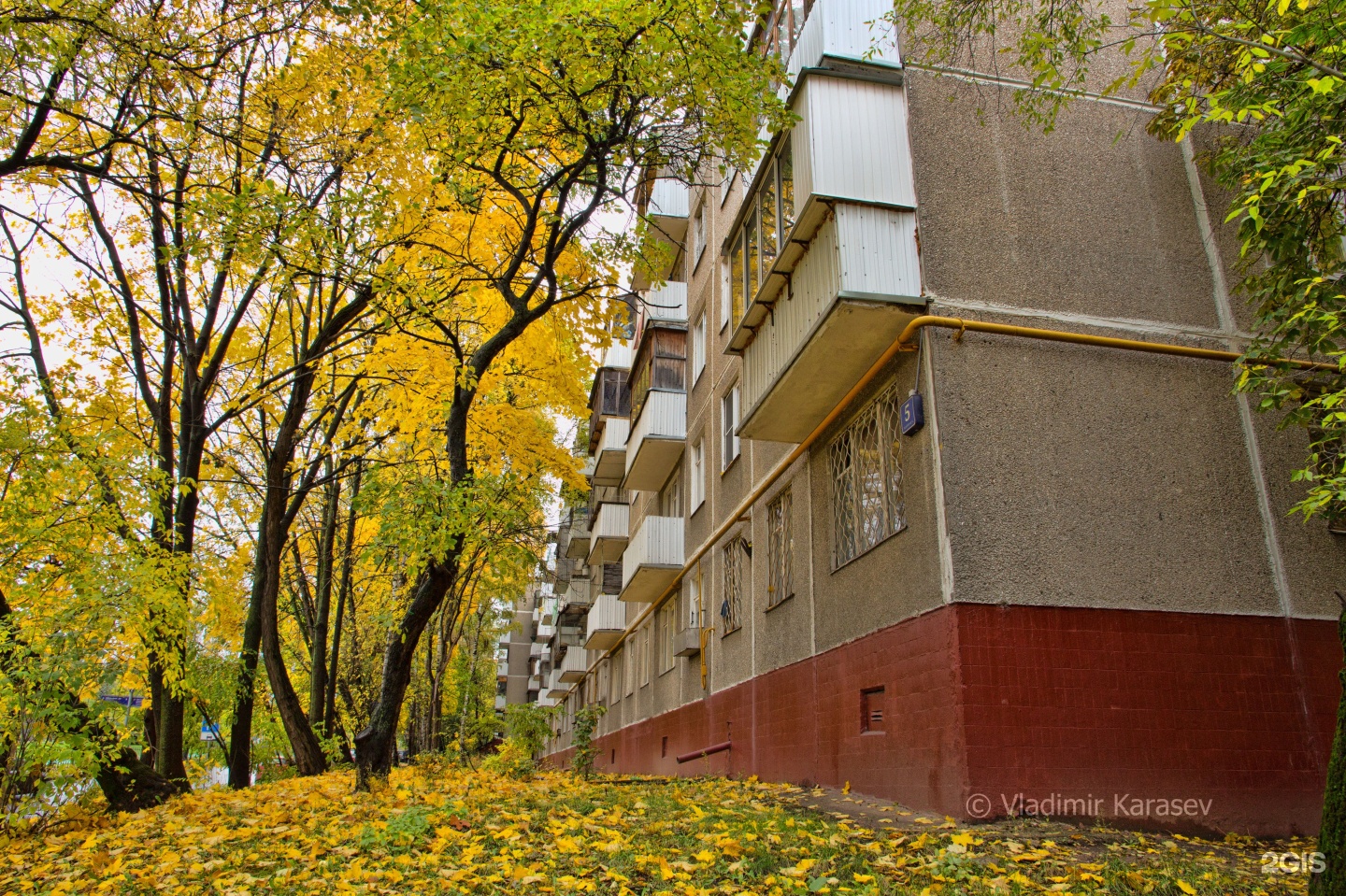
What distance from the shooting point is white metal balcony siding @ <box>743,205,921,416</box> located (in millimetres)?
7547

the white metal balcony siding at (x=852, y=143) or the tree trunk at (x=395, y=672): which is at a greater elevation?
the white metal balcony siding at (x=852, y=143)

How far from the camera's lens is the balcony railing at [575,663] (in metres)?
28.9

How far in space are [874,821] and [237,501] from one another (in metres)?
14.3

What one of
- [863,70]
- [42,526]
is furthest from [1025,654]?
[42,526]

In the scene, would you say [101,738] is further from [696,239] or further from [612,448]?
[612,448]

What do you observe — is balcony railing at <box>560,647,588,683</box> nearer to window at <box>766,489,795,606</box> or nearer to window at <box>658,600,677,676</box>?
window at <box>658,600,677,676</box>

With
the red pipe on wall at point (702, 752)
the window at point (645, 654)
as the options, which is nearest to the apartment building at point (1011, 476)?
the red pipe on wall at point (702, 752)

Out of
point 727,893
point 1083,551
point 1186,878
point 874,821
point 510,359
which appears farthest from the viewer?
point 510,359

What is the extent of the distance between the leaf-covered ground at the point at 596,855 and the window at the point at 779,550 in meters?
3.24

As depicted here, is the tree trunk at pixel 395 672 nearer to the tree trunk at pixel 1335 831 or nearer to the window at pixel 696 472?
the window at pixel 696 472

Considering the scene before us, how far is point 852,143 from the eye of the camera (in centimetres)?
812

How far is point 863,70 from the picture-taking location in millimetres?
8484

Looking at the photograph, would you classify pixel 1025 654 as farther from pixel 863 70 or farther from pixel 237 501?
pixel 237 501

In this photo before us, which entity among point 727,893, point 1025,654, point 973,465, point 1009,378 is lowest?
point 727,893
